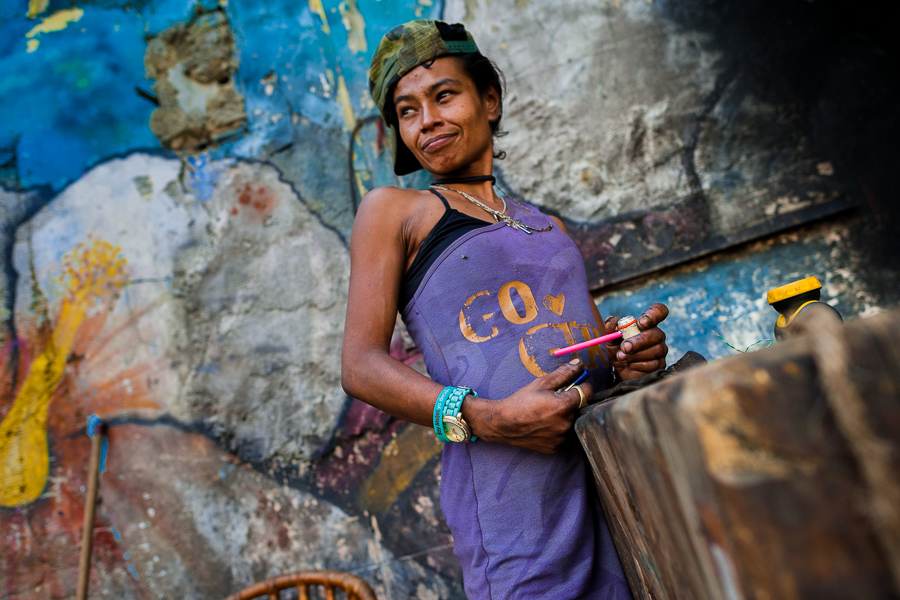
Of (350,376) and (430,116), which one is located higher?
(430,116)

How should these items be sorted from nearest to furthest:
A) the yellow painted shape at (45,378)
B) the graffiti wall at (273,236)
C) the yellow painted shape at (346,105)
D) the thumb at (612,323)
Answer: the thumb at (612,323)
the graffiti wall at (273,236)
the yellow painted shape at (45,378)
the yellow painted shape at (346,105)

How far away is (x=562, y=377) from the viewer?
81cm

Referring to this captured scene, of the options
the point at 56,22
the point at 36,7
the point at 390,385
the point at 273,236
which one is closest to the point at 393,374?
the point at 390,385

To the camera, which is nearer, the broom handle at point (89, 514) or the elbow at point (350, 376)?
the elbow at point (350, 376)

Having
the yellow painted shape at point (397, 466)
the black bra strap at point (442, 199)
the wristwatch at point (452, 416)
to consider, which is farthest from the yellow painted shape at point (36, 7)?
the wristwatch at point (452, 416)

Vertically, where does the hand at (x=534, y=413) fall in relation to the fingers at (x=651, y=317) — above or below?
below

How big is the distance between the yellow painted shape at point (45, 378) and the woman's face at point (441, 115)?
170cm

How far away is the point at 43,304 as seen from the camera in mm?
2223

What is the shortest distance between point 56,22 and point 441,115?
7.56ft

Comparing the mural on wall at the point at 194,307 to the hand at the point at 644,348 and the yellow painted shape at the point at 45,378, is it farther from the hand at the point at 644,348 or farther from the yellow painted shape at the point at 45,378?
the hand at the point at 644,348

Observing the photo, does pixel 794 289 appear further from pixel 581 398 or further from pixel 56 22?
pixel 56 22

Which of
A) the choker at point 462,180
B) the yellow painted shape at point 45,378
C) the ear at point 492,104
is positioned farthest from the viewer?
the yellow painted shape at point 45,378

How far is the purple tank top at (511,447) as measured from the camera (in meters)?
0.87

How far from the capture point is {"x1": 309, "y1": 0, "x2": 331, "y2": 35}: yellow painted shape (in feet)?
7.35
